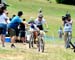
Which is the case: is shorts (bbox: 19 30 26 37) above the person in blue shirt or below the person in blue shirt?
below

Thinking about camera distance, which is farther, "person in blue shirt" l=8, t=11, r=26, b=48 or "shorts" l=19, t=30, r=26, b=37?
"shorts" l=19, t=30, r=26, b=37

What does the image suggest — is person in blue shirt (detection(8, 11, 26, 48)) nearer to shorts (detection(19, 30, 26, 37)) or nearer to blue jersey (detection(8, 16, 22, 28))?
blue jersey (detection(8, 16, 22, 28))

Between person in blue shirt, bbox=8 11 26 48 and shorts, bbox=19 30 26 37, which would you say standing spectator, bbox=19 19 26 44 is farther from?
person in blue shirt, bbox=8 11 26 48

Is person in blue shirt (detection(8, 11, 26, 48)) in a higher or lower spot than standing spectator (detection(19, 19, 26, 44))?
higher

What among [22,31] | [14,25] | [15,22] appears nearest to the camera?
[15,22]

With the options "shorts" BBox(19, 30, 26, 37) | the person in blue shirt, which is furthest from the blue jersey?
"shorts" BBox(19, 30, 26, 37)

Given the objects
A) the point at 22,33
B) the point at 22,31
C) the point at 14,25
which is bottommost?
the point at 22,33

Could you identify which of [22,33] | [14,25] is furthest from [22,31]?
[14,25]

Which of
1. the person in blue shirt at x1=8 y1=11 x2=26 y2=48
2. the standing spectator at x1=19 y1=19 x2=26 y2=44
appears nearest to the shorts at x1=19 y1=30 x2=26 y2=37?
the standing spectator at x1=19 y1=19 x2=26 y2=44

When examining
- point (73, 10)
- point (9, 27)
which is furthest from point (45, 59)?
point (73, 10)

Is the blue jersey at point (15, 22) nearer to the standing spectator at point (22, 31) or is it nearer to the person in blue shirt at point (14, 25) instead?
the person in blue shirt at point (14, 25)

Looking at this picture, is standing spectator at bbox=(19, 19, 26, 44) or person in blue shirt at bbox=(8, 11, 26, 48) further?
standing spectator at bbox=(19, 19, 26, 44)

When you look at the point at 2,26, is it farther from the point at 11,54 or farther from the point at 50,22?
the point at 50,22

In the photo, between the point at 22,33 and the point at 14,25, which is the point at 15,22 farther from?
the point at 22,33
